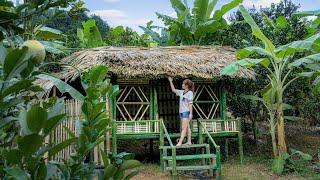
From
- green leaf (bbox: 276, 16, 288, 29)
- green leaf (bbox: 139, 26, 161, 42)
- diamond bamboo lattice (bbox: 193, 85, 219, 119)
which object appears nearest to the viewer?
green leaf (bbox: 276, 16, 288, 29)

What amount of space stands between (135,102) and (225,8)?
145 inches

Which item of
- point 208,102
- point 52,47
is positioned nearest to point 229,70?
point 208,102

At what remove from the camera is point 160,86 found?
36.2 ft

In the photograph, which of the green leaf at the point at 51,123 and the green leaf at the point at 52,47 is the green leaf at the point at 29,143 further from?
the green leaf at the point at 52,47

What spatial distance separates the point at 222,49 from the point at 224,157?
9.36 feet

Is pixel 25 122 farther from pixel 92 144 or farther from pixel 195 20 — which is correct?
pixel 195 20

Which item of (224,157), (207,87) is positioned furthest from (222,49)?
(224,157)

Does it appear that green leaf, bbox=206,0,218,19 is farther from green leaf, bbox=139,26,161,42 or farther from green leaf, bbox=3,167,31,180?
green leaf, bbox=3,167,31,180

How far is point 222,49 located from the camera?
11562 mm

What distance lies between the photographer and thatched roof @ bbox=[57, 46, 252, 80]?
950cm

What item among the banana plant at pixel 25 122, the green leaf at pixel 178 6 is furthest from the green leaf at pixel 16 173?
the green leaf at pixel 178 6

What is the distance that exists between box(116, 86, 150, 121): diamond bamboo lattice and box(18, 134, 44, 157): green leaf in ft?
28.9

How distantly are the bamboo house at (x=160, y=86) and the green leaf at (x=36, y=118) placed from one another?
7428 millimetres

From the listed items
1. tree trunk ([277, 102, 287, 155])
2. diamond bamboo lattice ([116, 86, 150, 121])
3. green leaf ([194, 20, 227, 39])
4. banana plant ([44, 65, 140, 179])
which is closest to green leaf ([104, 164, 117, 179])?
banana plant ([44, 65, 140, 179])
